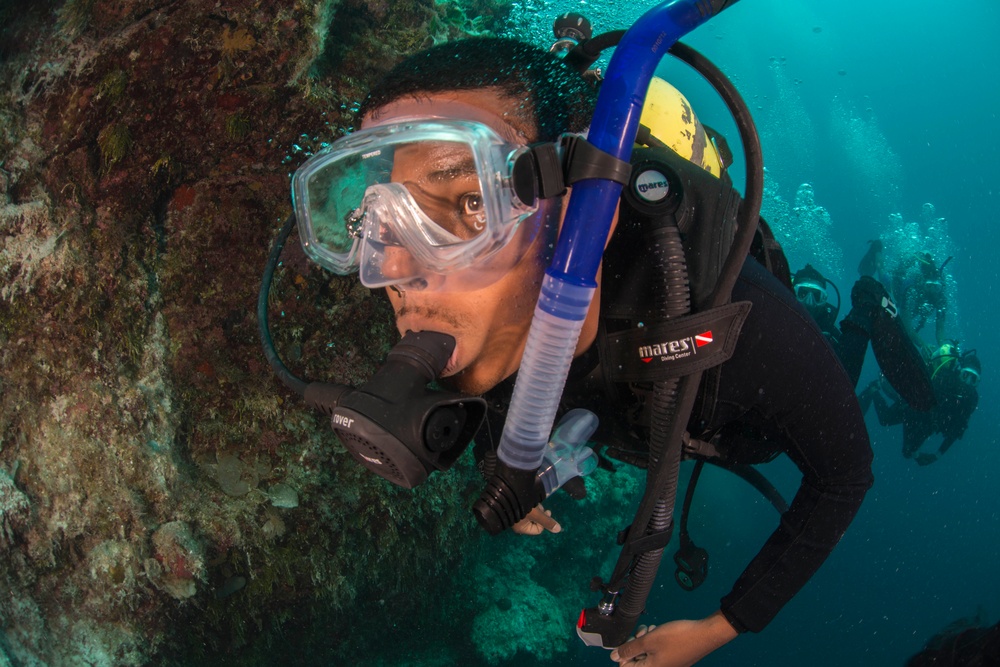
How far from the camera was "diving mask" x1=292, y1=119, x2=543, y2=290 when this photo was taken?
1.41 metres

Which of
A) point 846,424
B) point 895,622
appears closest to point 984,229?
point 895,622

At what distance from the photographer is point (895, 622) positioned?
2898 cm

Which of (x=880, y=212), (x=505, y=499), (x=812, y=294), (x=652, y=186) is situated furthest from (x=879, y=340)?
(x=880, y=212)

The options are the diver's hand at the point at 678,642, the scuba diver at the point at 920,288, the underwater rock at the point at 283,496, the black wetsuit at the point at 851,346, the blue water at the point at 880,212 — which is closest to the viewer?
the diver's hand at the point at 678,642

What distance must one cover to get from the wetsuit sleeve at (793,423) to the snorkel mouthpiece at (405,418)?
40.6 inches

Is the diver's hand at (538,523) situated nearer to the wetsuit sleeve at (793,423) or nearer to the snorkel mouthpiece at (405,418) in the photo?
the wetsuit sleeve at (793,423)

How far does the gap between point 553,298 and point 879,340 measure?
20.1 feet

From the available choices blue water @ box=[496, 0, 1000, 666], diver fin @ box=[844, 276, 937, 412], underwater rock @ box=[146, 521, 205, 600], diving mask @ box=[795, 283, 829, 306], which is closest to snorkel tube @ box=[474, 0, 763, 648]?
underwater rock @ box=[146, 521, 205, 600]

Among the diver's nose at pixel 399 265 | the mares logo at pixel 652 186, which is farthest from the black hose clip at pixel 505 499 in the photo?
the mares logo at pixel 652 186

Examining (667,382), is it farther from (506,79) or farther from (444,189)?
(506,79)

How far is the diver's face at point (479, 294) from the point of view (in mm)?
1524

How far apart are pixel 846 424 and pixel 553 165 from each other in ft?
4.87

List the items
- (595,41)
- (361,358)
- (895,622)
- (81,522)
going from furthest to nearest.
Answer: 1. (895,622)
2. (361,358)
3. (81,522)
4. (595,41)

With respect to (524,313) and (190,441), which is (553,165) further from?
(190,441)
